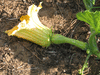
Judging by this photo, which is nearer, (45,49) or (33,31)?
(33,31)

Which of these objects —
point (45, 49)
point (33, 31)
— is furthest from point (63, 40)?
point (33, 31)

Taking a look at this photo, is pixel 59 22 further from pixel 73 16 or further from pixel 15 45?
pixel 15 45

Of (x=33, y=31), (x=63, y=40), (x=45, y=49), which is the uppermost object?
(x=33, y=31)

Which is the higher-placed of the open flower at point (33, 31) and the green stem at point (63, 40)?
the open flower at point (33, 31)

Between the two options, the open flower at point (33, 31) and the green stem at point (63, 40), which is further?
the green stem at point (63, 40)

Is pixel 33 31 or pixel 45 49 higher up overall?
pixel 33 31

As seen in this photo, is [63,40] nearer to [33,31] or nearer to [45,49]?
[45,49]

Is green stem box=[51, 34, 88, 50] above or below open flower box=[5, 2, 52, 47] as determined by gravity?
below

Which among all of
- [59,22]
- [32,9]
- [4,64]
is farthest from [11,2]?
[4,64]
